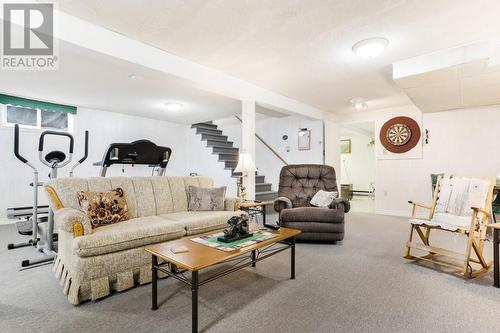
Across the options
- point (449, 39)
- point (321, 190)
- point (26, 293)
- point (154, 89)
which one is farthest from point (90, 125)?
point (449, 39)

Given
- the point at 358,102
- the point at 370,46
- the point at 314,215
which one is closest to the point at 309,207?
the point at 314,215

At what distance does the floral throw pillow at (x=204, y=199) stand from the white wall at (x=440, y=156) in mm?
4277

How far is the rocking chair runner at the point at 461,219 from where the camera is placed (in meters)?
2.39

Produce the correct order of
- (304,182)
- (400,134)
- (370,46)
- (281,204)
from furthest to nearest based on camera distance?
(400,134), (304,182), (281,204), (370,46)

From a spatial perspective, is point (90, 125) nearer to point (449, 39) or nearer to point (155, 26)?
point (155, 26)

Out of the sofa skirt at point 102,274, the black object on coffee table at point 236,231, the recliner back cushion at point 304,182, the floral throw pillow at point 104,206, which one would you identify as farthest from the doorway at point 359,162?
the sofa skirt at point 102,274

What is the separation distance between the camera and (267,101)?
4.62m

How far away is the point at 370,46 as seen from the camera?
2881 millimetres

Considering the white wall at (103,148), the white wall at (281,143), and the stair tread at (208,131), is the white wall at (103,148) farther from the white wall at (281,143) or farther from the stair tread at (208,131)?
the white wall at (281,143)

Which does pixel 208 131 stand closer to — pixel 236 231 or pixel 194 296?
pixel 236 231

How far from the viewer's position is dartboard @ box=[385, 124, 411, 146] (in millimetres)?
5504

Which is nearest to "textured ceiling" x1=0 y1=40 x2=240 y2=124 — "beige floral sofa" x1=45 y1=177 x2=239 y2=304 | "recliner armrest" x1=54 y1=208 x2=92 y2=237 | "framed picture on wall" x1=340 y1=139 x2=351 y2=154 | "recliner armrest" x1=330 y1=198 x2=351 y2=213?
"beige floral sofa" x1=45 y1=177 x2=239 y2=304

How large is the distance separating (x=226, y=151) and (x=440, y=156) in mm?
4831

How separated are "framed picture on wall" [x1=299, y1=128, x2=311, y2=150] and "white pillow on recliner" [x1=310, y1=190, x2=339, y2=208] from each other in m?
2.87
